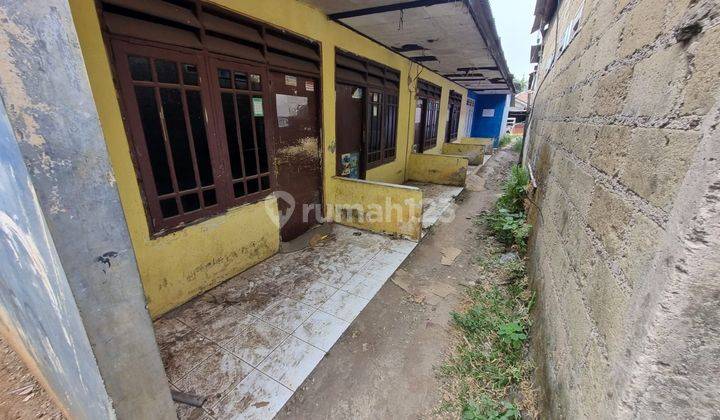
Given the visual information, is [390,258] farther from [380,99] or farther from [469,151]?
[469,151]

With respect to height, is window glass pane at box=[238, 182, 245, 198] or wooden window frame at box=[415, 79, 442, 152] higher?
wooden window frame at box=[415, 79, 442, 152]

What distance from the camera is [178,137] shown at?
2.63 meters

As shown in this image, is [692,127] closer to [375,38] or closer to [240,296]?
[240,296]

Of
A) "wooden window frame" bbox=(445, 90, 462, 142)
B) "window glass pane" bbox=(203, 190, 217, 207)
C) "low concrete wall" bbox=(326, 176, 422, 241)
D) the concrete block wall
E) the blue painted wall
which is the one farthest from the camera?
the blue painted wall

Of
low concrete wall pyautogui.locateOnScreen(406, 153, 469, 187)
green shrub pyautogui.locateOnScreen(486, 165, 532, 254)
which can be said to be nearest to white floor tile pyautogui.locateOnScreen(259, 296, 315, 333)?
green shrub pyautogui.locateOnScreen(486, 165, 532, 254)

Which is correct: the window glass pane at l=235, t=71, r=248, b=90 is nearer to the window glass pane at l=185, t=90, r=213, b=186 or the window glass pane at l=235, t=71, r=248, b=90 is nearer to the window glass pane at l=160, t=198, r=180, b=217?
the window glass pane at l=185, t=90, r=213, b=186

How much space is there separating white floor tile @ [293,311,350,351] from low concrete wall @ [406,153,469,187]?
571 centimetres

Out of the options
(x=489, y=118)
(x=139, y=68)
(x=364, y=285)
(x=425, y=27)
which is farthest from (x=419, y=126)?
(x=489, y=118)

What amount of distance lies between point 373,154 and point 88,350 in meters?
5.54

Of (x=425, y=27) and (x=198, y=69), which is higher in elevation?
(x=425, y=27)

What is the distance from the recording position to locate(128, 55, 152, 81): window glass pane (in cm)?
226

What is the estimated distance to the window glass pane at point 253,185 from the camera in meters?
3.42

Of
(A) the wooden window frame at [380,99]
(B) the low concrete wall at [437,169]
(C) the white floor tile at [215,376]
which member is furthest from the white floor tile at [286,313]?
(B) the low concrete wall at [437,169]

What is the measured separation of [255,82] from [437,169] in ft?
17.9
